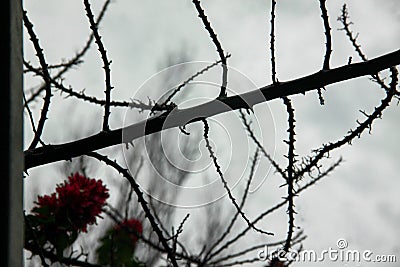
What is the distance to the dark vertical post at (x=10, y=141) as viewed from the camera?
0.19 m

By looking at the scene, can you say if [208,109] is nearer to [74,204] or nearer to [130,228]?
[74,204]

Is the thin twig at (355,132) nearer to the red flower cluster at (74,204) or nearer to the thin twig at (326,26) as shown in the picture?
the thin twig at (326,26)

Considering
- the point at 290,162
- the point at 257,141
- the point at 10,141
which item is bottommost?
the point at 10,141

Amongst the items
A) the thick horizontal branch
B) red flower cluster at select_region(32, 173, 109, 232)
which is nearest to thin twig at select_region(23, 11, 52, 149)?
the thick horizontal branch

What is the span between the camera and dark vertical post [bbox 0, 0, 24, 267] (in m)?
0.19

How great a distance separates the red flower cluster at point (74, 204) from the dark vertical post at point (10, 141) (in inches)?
14.0

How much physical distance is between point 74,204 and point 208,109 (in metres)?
0.25

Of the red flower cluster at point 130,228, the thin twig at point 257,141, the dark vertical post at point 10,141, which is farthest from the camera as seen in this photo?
the red flower cluster at point 130,228

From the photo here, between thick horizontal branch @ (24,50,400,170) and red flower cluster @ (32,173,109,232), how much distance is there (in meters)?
0.16

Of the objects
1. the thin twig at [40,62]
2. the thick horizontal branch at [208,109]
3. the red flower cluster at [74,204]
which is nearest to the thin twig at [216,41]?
the thick horizontal branch at [208,109]

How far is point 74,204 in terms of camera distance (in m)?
0.59

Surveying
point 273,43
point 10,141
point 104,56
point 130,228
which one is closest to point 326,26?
point 273,43

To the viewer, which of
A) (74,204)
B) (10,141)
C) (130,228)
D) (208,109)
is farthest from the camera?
(130,228)

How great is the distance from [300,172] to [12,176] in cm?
30
